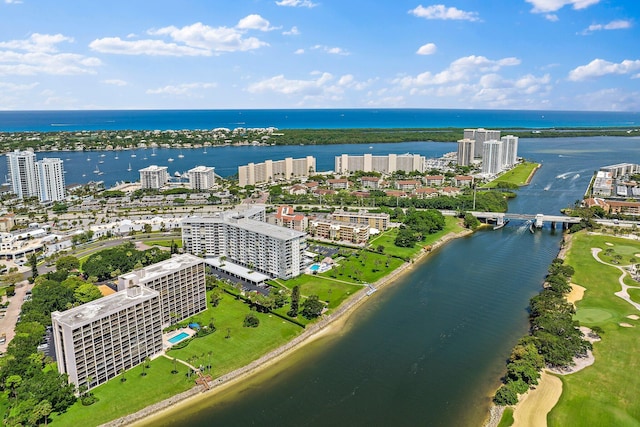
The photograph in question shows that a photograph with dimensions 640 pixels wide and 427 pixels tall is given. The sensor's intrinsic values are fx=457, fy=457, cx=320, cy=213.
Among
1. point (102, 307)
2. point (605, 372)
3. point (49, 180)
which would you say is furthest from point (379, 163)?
point (102, 307)

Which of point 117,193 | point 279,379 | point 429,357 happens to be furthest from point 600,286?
point 117,193

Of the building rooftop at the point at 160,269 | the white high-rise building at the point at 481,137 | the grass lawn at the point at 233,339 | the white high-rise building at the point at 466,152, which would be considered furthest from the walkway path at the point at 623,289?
the white high-rise building at the point at 481,137

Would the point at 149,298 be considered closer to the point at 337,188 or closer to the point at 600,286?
the point at 600,286

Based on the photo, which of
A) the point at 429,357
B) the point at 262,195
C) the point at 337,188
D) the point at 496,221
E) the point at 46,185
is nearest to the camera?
the point at 429,357

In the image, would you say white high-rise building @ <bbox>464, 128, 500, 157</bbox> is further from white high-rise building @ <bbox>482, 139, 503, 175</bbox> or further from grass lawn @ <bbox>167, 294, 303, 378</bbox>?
grass lawn @ <bbox>167, 294, 303, 378</bbox>

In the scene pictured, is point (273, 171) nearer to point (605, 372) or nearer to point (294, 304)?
point (294, 304)

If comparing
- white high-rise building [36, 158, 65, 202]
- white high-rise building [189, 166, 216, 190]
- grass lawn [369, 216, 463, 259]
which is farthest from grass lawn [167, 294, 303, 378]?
white high-rise building [36, 158, 65, 202]

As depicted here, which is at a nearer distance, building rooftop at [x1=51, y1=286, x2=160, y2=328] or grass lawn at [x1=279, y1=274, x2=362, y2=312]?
building rooftop at [x1=51, y1=286, x2=160, y2=328]
